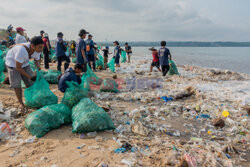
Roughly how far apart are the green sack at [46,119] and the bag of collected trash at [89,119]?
8.0 inches

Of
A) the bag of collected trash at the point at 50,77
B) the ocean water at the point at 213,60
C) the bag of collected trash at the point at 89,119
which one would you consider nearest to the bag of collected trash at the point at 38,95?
the bag of collected trash at the point at 89,119

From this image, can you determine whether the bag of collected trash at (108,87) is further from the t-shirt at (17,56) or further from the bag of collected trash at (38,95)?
the t-shirt at (17,56)

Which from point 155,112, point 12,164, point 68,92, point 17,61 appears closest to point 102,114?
point 68,92

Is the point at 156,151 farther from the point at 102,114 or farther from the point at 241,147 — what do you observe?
the point at 241,147

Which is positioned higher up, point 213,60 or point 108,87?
point 213,60

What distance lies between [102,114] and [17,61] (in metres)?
1.82

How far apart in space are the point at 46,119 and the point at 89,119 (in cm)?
68

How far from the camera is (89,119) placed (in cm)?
251

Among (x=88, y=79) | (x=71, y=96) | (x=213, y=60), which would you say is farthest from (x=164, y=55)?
(x=213, y=60)

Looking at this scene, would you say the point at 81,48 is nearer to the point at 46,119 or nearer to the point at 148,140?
the point at 46,119

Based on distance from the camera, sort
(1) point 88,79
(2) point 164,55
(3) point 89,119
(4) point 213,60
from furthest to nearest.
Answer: (4) point 213,60 < (2) point 164,55 < (1) point 88,79 < (3) point 89,119

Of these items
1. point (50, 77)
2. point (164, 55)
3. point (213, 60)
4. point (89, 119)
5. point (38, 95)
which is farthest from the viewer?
point (213, 60)

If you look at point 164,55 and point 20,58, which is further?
point 164,55

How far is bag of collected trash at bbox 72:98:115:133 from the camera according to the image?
2510 mm
